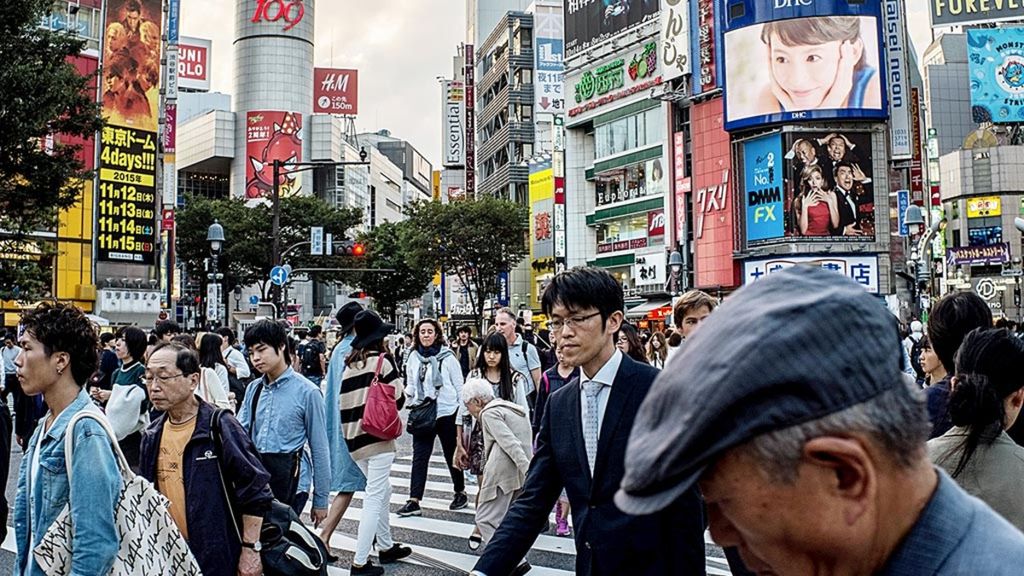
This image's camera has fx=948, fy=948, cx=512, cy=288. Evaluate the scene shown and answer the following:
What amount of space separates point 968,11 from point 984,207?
17.9 meters

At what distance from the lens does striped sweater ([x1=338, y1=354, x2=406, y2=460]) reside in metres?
7.58

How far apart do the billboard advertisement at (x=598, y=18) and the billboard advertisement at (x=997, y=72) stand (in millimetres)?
21645

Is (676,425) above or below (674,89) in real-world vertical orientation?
below

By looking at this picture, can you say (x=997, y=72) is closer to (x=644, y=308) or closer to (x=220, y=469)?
(x=644, y=308)

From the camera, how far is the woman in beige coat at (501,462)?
7297mm

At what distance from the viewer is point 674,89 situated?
4691cm

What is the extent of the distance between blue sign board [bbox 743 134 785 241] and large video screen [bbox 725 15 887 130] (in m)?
1.43

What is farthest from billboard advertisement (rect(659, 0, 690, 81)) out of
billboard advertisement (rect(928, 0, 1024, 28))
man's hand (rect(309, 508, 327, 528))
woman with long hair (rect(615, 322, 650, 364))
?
man's hand (rect(309, 508, 327, 528))

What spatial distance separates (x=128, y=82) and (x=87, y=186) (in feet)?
18.4

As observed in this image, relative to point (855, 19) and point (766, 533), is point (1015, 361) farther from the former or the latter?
point (855, 19)

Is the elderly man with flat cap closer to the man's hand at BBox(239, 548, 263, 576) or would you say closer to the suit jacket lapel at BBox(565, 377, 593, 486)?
the suit jacket lapel at BBox(565, 377, 593, 486)

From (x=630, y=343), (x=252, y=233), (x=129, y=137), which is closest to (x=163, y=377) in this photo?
(x=630, y=343)

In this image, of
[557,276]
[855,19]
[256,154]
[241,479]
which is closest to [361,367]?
[241,479]

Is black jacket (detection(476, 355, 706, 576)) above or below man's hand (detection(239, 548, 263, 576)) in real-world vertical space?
above
